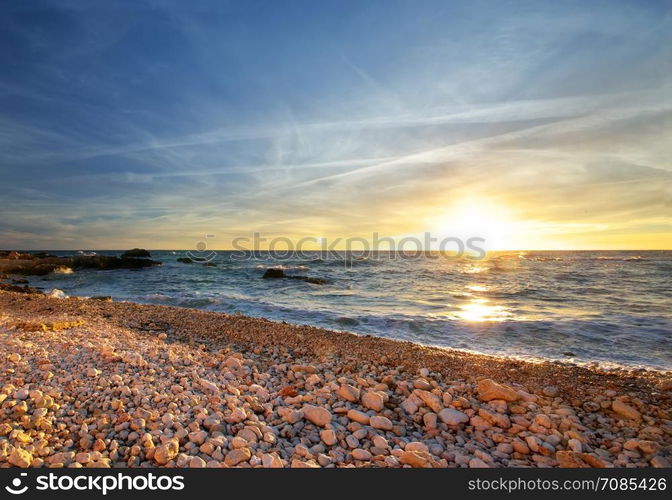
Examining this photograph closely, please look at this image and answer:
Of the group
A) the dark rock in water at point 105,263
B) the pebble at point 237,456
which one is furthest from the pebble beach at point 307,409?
the dark rock in water at point 105,263

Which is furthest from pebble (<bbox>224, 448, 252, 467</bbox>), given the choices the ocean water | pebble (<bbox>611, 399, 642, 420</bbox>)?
the ocean water

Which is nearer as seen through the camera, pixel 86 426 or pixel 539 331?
pixel 86 426

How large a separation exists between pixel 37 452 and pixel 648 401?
22.4 ft

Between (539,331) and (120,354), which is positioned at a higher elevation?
(120,354)

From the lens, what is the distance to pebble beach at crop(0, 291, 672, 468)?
302 centimetres

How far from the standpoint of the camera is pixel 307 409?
3.80 m

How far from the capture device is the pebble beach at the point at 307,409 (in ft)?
9.90

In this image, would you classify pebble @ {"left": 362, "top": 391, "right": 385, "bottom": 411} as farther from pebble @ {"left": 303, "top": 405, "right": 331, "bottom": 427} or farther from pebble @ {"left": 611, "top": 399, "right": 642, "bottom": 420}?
pebble @ {"left": 611, "top": 399, "right": 642, "bottom": 420}

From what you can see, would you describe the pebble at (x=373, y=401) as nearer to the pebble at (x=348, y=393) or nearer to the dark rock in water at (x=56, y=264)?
the pebble at (x=348, y=393)

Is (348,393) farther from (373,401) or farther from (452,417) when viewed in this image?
(452,417)
